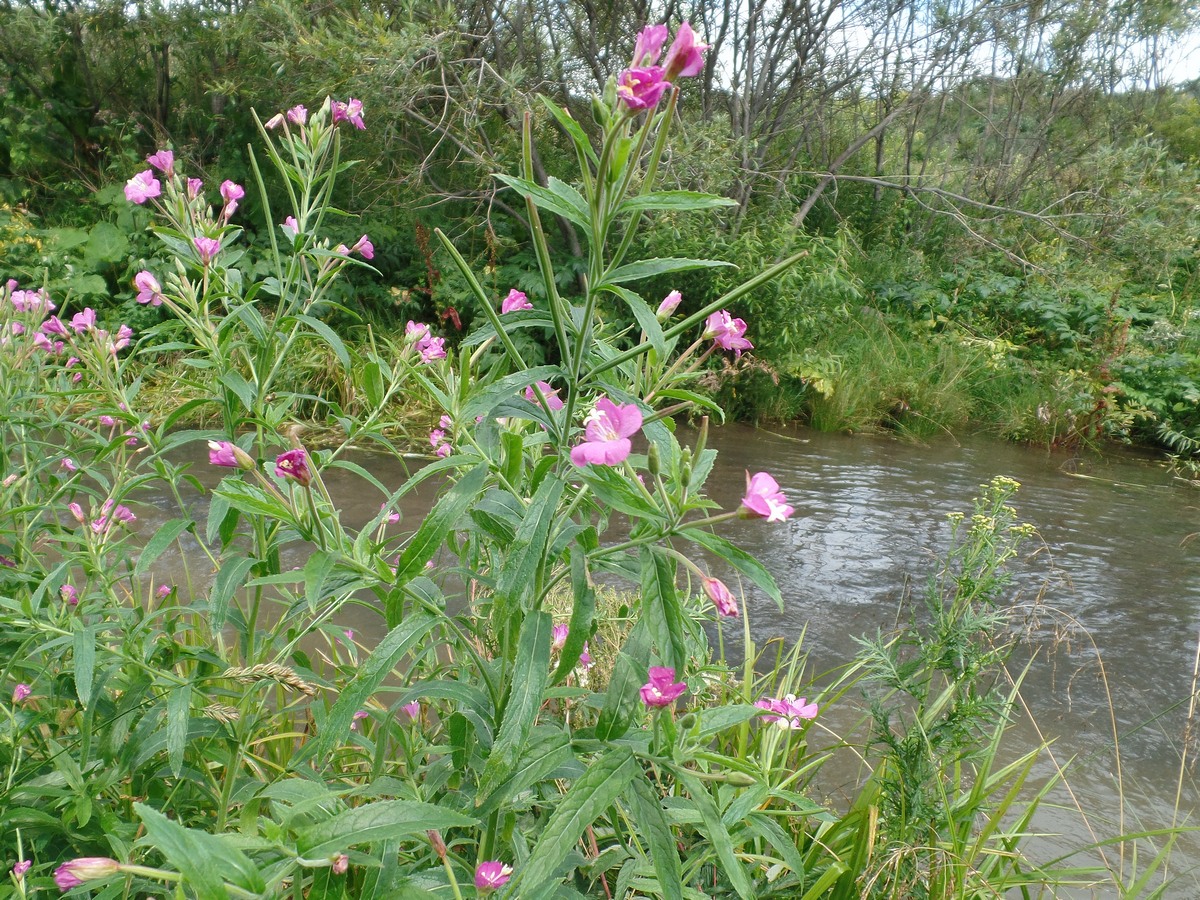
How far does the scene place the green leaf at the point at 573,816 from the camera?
2.68 ft

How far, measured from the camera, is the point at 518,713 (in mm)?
846

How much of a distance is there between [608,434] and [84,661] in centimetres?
87

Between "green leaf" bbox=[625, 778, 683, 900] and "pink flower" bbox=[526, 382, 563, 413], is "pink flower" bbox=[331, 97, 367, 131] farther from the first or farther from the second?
"green leaf" bbox=[625, 778, 683, 900]

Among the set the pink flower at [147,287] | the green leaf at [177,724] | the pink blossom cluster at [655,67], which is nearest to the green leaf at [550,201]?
the pink blossom cluster at [655,67]

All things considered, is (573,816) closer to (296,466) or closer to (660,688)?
(660,688)

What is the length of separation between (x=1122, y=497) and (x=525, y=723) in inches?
210

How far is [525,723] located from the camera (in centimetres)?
A: 84

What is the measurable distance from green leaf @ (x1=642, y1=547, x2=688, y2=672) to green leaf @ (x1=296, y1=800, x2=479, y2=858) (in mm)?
249

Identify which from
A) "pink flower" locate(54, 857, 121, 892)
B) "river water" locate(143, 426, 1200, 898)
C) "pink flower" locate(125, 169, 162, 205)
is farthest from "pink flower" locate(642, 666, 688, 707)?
"pink flower" locate(125, 169, 162, 205)

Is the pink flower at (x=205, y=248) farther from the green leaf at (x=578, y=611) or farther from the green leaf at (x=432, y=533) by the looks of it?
the green leaf at (x=578, y=611)

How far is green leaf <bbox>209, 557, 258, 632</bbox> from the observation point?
1.22 m

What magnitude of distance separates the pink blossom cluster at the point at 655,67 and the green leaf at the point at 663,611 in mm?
466

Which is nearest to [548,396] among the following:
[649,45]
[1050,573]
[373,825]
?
[649,45]

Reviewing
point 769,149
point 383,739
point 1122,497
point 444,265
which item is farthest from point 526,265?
point 383,739
